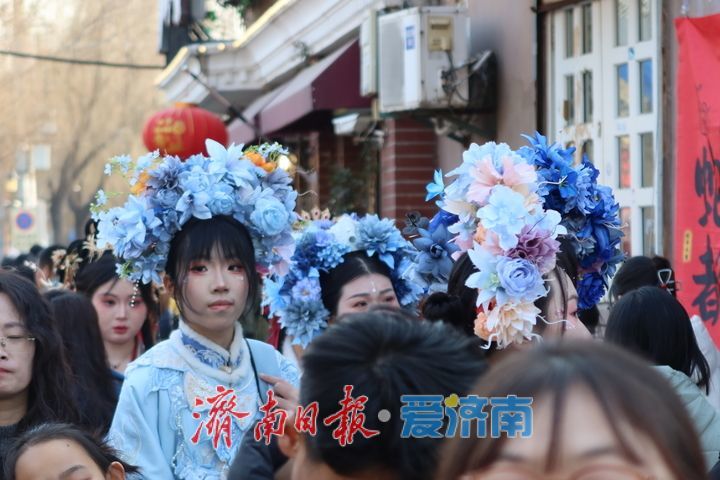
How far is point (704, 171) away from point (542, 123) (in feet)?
9.46

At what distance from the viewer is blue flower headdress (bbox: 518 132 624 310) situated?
4.54 metres

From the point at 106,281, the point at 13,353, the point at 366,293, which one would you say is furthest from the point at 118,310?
the point at 13,353

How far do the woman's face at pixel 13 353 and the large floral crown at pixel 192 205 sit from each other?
0.46 metres

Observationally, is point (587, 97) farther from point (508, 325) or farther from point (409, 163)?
point (508, 325)

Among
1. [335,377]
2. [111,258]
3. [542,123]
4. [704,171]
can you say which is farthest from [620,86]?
[335,377]

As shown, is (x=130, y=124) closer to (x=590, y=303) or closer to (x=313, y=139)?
(x=313, y=139)

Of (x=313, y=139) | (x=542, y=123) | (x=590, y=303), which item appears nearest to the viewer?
(x=590, y=303)

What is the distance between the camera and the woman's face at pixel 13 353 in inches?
178

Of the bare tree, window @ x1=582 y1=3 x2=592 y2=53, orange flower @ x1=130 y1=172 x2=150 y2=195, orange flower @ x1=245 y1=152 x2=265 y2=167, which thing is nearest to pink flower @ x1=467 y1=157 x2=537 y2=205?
orange flower @ x1=245 y1=152 x2=265 y2=167

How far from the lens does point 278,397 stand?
116 inches

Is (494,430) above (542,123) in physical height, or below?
below

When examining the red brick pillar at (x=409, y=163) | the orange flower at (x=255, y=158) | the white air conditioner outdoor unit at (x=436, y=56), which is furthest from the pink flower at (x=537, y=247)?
the red brick pillar at (x=409, y=163)

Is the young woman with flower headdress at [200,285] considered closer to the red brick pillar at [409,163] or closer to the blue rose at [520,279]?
the blue rose at [520,279]

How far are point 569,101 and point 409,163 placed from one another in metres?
2.76
